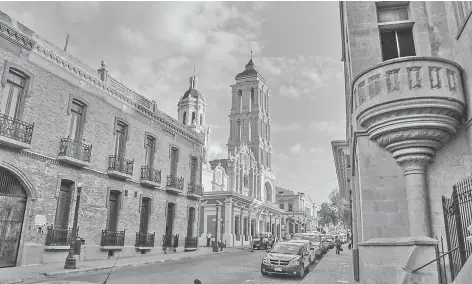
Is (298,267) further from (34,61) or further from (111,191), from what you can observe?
(34,61)

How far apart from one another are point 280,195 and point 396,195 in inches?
3280

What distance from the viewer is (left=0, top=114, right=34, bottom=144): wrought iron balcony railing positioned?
14.0m

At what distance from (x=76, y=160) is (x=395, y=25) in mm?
14650

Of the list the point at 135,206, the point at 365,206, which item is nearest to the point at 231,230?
the point at 135,206

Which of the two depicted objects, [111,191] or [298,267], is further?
[111,191]

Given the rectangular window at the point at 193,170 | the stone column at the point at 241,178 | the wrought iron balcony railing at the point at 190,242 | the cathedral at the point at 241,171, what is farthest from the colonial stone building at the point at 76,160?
the stone column at the point at 241,178

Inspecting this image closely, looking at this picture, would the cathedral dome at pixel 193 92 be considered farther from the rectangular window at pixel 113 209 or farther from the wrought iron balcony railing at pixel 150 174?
the rectangular window at pixel 113 209

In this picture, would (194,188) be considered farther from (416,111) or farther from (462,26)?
(462,26)

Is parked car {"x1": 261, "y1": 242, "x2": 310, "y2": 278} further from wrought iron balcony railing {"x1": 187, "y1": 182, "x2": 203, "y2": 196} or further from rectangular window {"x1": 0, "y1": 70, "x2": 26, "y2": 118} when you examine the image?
wrought iron balcony railing {"x1": 187, "y1": 182, "x2": 203, "y2": 196}

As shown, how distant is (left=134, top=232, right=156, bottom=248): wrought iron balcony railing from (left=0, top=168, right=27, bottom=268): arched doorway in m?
7.84

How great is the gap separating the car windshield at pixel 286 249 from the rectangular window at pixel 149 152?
10894 mm

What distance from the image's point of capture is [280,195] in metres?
91.1

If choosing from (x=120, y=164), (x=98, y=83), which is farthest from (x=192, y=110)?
(x=98, y=83)

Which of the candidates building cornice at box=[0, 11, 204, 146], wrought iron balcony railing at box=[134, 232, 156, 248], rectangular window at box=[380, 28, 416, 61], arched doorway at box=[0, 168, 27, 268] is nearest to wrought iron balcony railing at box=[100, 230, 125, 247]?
wrought iron balcony railing at box=[134, 232, 156, 248]
